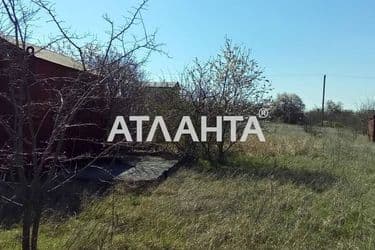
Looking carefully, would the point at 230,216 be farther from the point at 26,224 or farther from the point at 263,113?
the point at 263,113

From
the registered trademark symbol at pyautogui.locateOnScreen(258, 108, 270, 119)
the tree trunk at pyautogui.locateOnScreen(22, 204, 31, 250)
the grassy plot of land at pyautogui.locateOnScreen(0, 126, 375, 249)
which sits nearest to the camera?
the tree trunk at pyautogui.locateOnScreen(22, 204, 31, 250)

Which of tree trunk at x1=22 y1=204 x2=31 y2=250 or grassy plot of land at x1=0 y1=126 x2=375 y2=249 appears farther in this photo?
grassy plot of land at x1=0 y1=126 x2=375 y2=249

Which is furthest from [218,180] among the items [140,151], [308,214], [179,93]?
[140,151]

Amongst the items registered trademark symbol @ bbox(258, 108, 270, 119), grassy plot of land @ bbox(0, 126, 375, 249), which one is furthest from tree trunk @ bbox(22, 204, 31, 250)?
registered trademark symbol @ bbox(258, 108, 270, 119)

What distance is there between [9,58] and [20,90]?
268mm

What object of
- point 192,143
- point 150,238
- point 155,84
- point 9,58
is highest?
point 155,84

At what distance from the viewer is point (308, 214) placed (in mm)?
6223

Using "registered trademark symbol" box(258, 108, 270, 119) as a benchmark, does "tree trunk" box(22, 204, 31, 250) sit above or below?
below

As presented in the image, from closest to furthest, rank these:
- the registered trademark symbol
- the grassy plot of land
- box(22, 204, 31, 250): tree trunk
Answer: box(22, 204, 31, 250): tree trunk < the grassy plot of land < the registered trademark symbol

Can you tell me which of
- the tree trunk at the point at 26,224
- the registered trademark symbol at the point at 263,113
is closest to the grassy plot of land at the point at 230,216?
the tree trunk at the point at 26,224

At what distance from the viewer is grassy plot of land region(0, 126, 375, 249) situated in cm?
498

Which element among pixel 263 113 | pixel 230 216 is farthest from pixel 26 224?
pixel 263 113

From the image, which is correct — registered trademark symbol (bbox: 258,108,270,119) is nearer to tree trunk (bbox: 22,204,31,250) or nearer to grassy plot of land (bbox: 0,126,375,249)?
grassy plot of land (bbox: 0,126,375,249)

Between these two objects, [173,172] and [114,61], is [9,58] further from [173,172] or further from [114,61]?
[173,172]
